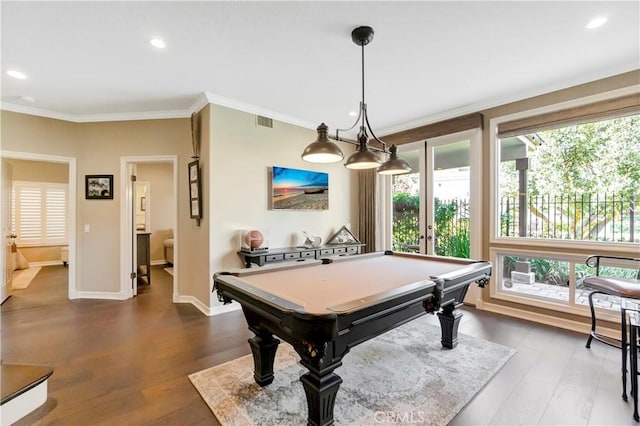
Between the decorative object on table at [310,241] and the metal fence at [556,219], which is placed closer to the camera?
the metal fence at [556,219]

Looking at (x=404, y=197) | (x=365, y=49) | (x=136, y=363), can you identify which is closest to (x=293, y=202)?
(x=404, y=197)

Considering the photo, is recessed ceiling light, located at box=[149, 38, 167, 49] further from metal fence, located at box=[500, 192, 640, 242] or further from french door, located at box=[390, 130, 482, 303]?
metal fence, located at box=[500, 192, 640, 242]

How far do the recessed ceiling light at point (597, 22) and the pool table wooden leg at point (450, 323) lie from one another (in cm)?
264

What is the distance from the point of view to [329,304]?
1620mm

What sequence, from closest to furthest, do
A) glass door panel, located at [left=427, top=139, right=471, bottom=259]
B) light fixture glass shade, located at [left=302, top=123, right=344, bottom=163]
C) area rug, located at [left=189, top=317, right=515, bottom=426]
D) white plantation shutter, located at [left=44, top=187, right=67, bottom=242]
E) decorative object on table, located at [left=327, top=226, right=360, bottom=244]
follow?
area rug, located at [left=189, top=317, right=515, bottom=426]
light fixture glass shade, located at [left=302, top=123, right=344, bottom=163]
glass door panel, located at [left=427, top=139, right=471, bottom=259]
decorative object on table, located at [left=327, top=226, right=360, bottom=244]
white plantation shutter, located at [left=44, top=187, right=67, bottom=242]

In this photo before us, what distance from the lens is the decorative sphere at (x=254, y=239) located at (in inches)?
151

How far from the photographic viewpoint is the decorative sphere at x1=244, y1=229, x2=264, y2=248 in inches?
151

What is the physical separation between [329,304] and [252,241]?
7.93 feet

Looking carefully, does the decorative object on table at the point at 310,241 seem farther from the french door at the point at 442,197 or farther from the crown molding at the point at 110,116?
the crown molding at the point at 110,116

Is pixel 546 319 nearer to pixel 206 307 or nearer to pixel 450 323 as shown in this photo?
pixel 450 323

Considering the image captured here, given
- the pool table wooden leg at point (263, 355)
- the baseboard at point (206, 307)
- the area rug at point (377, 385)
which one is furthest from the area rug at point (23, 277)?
the pool table wooden leg at point (263, 355)

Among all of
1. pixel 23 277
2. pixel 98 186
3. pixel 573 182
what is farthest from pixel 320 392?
pixel 23 277

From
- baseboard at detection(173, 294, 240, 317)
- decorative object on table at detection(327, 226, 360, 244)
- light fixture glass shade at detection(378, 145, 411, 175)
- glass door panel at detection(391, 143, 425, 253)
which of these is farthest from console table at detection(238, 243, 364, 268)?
light fixture glass shade at detection(378, 145, 411, 175)

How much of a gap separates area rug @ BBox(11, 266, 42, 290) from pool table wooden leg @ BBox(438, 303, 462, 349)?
6697 mm
